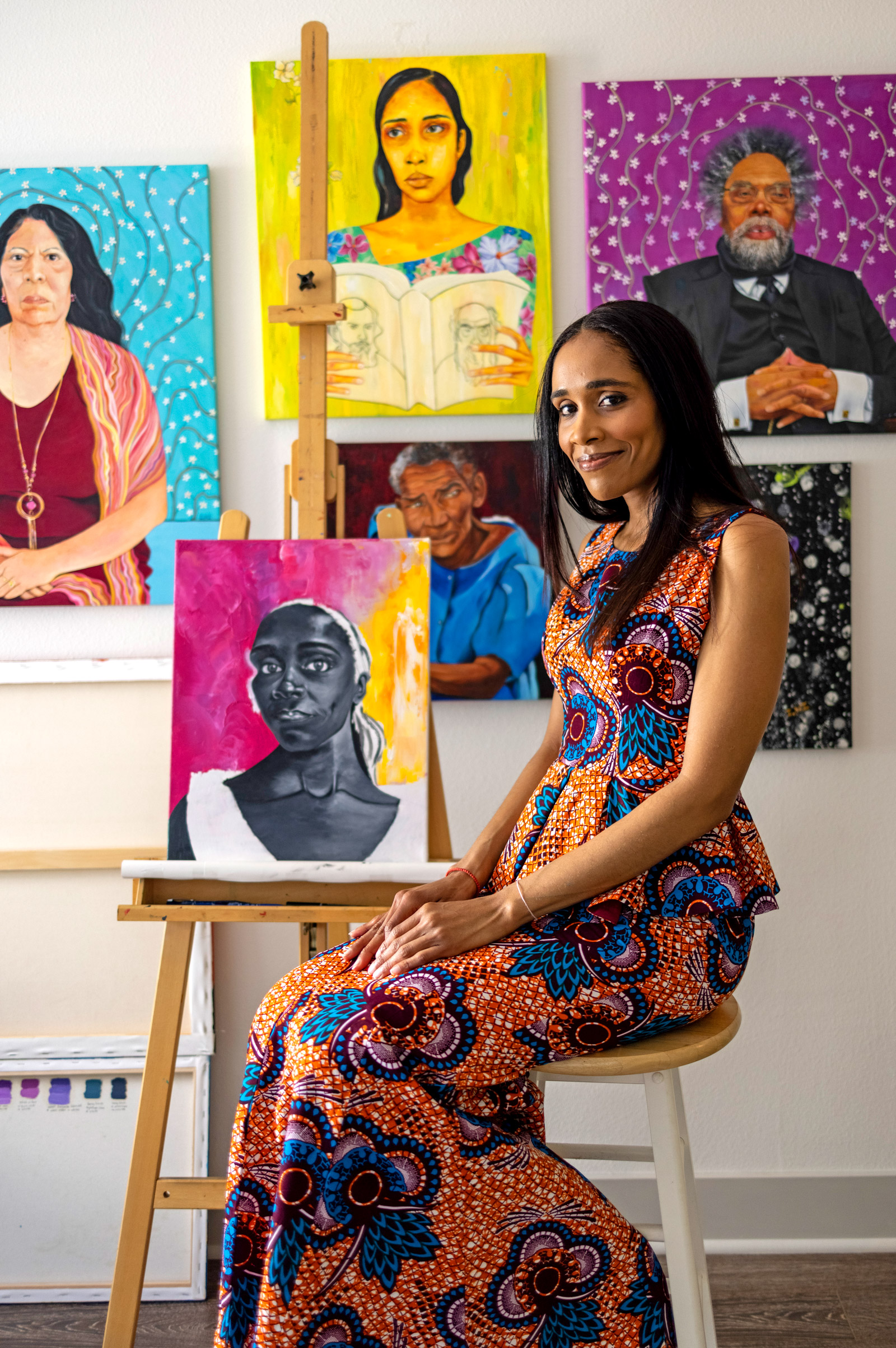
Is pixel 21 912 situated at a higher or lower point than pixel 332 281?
lower

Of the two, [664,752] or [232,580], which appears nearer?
[664,752]

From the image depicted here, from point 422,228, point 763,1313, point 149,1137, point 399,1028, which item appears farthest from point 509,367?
point 763,1313

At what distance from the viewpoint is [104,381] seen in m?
1.94

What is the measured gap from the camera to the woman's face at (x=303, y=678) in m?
1.53

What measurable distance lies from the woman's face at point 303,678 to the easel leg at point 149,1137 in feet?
1.03

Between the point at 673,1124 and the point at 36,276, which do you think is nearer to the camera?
the point at 673,1124

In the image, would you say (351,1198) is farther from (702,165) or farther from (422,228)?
Result: (702,165)

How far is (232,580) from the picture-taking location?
1.54 meters

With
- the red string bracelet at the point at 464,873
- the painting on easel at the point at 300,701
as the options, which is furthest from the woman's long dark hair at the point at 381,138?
the red string bracelet at the point at 464,873

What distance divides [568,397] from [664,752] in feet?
1.53

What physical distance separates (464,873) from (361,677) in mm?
329

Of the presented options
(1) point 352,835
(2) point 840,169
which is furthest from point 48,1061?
(2) point 840,169

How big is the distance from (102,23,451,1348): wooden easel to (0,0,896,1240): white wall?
359 millimetres

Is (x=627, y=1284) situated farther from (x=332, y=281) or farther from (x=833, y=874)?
(x=332, y=281)
